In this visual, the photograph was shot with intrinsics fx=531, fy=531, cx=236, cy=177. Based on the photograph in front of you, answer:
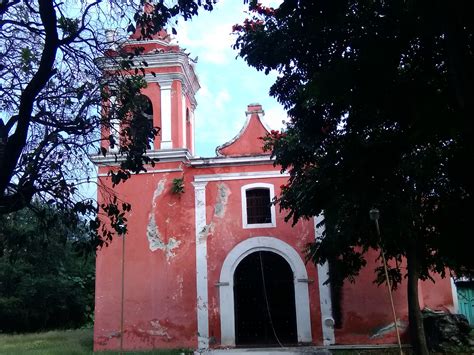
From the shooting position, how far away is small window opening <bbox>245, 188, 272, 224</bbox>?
15547 mm

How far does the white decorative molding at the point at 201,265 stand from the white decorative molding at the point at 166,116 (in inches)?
58.5

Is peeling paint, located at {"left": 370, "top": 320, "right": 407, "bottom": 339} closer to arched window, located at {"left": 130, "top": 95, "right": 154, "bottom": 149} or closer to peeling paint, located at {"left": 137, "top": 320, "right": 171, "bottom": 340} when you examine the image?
peeling paint, located at {"left": 137, "top": 320, "right": 171, "bottom": 340}

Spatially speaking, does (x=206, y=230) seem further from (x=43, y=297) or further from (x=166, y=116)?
(x=43, y=297)

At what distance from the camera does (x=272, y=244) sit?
1527 centimetres

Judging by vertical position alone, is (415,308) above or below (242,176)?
below

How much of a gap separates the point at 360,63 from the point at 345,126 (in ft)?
7.75

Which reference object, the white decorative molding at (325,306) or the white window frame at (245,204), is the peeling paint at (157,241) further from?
the white decorative molding at (325,306)

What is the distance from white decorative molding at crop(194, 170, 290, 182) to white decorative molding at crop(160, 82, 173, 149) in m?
1.35

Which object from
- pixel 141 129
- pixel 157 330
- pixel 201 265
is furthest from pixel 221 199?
pixel 141 129

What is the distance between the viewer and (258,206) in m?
15.6

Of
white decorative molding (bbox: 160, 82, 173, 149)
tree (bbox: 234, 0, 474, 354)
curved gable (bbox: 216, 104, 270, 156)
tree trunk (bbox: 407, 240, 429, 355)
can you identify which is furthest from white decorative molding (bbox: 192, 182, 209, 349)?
tree trunk (bbox: 407, 240, 429, 355)

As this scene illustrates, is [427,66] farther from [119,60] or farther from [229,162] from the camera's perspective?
[229,162]

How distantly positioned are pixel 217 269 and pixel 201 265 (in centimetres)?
47

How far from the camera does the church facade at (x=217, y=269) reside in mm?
14703
